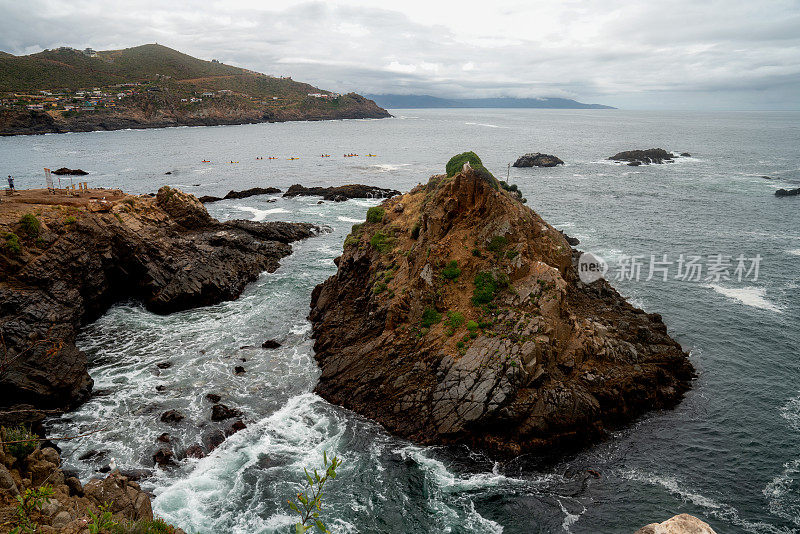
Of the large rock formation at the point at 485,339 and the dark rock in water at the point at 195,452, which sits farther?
the large rock formation at the point at 485,339

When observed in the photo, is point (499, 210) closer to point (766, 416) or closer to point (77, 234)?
point (766, 416)

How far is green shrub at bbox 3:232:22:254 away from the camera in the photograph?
1272 inches

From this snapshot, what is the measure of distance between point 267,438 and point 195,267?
2217 centimetres

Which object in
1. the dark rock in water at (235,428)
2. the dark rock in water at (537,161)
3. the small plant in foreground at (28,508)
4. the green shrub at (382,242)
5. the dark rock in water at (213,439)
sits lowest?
the dark rock in water at (213,439)

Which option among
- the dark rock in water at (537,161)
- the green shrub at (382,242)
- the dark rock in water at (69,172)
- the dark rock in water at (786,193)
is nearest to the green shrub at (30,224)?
the green shrub at (382,242)

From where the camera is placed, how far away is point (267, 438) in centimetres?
2569

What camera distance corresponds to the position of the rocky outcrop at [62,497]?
12.2 m

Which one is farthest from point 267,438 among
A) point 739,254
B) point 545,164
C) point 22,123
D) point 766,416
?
point 22,123

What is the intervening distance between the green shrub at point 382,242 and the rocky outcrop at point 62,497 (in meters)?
23.6

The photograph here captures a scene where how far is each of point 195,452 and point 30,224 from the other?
23.1 metres

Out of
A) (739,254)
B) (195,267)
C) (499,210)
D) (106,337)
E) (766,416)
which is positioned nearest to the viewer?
(766,416)

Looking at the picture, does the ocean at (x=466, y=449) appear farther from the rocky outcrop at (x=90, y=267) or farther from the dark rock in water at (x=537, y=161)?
the dark rock in water at (x=537, y=161)

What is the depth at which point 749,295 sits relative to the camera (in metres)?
42.0
